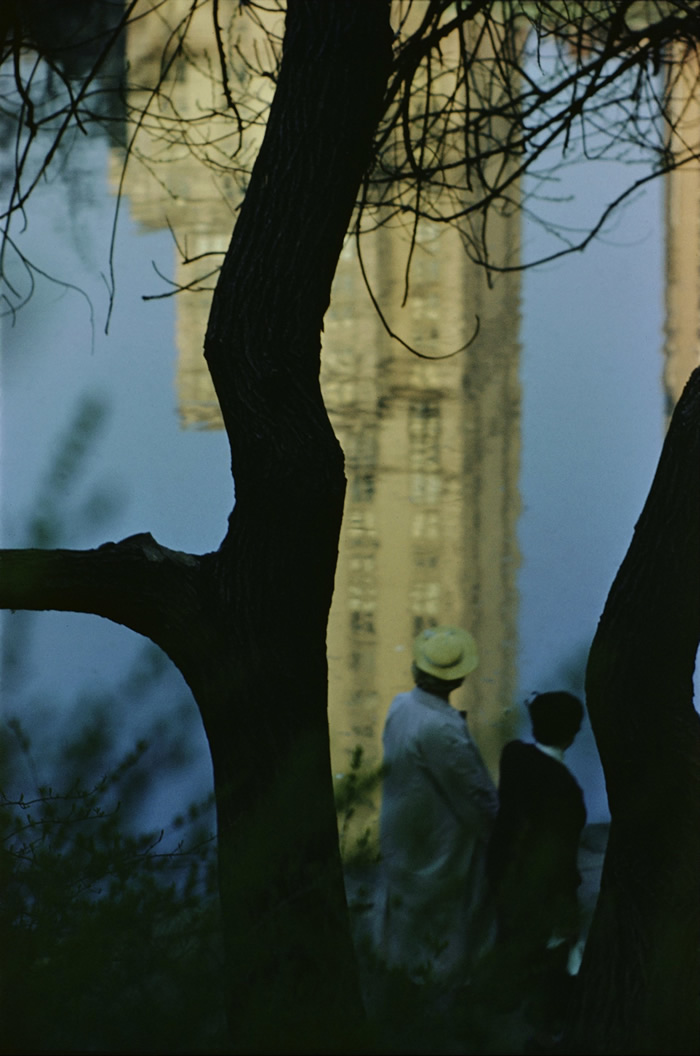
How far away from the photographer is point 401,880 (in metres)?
1.67

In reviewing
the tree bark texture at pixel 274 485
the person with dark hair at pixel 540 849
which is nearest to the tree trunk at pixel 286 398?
the tree bark texture at pixel 274 485

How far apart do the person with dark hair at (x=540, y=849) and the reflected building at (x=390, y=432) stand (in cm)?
193

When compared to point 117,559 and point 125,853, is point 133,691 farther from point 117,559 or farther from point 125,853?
point 117,559

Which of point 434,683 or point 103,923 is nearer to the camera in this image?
point 103,923

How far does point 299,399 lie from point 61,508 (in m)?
1.08

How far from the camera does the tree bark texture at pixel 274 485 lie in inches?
91.7

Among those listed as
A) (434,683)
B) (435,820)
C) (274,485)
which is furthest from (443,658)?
(435,820)

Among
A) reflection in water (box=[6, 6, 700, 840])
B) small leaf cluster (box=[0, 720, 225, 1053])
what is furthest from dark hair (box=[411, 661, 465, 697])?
reflection in water (box=[6, 6, 700, 840])

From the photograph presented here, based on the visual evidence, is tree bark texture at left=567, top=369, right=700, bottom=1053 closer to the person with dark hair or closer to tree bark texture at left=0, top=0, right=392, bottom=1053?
the person with dark hair

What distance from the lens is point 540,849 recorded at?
60.9 inches

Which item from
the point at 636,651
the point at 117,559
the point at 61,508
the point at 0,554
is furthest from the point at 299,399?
the point at 61,508

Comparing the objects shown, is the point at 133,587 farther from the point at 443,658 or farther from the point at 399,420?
the point at 399,420

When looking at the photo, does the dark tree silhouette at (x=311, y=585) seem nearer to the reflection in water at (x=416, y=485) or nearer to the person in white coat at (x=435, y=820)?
the person in white coat at (x=435, y=820)

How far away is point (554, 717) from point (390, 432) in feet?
8.49
